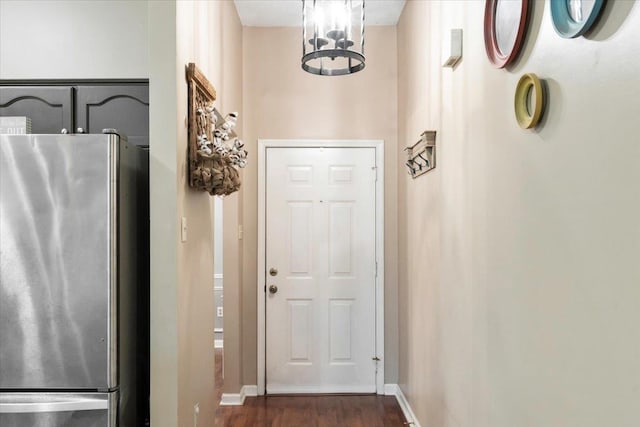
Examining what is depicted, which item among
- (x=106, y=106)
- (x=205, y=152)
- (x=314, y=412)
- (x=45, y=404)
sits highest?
→ (x=106, y=106)

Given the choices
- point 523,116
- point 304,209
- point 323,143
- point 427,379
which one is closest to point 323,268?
point 304,209

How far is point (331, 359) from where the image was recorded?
13.6 ft

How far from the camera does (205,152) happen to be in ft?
7.70

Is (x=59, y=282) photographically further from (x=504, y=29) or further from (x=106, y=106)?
(x=504, y=29)

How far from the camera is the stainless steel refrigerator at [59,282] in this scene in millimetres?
1872

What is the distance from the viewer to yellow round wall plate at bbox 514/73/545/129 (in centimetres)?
143

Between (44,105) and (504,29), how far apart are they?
244 centimetres

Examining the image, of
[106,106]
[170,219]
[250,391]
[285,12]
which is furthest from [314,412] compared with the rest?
[285,12]

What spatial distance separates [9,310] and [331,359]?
2.73m

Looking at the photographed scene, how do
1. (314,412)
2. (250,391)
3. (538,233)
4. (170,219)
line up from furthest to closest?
(250,391)
(314,412)
(170,219)
(538,233)

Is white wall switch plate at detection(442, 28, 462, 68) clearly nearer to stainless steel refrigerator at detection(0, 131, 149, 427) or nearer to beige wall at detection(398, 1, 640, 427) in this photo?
beige wall at detection(398, 1, 640, 427)

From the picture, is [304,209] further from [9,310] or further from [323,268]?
[9,310]

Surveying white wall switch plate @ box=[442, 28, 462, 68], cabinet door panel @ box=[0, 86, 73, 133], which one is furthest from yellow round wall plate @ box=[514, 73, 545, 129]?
cabinet door panel @ box=[0, 86, 73, 133]

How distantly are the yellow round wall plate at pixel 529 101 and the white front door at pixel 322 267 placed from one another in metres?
2.60
